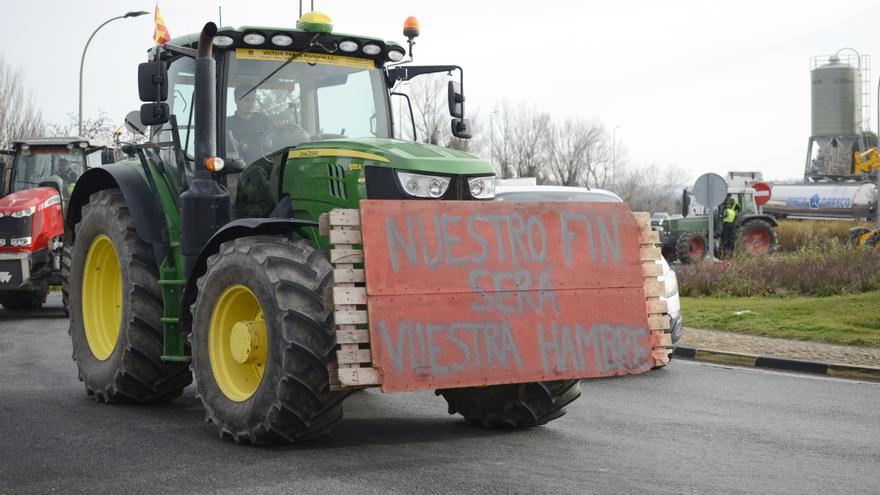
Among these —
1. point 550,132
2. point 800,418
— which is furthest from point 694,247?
point 550,132

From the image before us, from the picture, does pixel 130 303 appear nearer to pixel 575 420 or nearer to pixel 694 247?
pixel 575 420

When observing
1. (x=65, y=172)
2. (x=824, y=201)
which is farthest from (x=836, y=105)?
(x=65, y=172)

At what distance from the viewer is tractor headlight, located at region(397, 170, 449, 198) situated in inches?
307

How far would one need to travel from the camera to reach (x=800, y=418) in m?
9.56

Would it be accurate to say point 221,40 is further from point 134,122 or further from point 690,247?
point 690,247

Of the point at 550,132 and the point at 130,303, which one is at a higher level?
the point at 550,132

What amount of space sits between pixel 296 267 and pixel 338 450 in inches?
48.3

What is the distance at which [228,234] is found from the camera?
313 inches

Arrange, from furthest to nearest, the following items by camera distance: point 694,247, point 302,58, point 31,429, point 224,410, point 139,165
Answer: point 694,247, point 139,165, point 302,58, point 31,429, point 224,410

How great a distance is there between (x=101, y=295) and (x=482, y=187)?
3.98 metres

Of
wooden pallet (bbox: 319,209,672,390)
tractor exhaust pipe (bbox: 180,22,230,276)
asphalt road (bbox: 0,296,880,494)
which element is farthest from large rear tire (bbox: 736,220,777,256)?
wooden pallet (bbox: 319,209,672,390)

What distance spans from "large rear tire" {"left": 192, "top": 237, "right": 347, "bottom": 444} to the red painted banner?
39 centimetres

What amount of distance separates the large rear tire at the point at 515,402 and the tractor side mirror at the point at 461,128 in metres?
2.22

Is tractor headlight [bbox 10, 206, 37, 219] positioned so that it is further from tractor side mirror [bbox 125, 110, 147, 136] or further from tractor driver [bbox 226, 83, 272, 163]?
tractor driver [bbox 226, 83, 272, 163]
